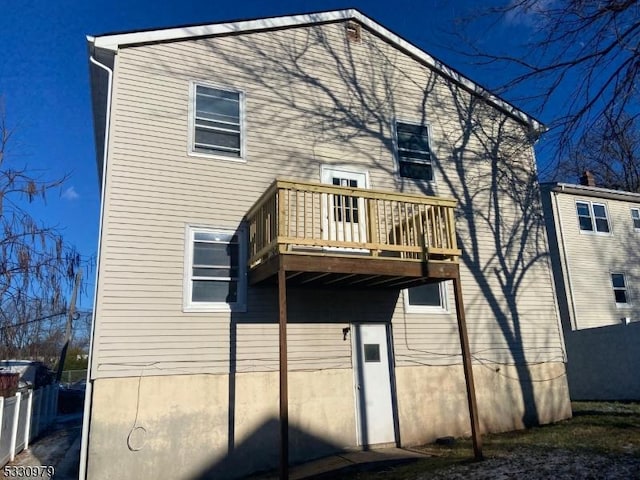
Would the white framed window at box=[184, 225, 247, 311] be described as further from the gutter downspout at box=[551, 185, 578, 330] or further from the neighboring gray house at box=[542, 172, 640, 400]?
the gutter downspout at box=[551, 185, 578, 330]

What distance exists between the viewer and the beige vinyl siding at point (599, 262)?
1708cm

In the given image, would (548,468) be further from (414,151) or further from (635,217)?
(635,217)

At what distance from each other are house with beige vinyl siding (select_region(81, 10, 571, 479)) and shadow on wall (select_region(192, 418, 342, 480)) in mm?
33

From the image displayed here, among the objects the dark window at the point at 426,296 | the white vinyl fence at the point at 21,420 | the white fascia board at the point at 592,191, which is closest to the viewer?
the white vinyl fence at the point at 21,420

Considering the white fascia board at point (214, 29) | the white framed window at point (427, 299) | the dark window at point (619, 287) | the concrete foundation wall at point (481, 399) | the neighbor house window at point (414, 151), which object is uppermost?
the white fascia board at point (214, 29)

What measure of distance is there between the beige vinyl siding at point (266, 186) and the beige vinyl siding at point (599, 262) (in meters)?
6.80

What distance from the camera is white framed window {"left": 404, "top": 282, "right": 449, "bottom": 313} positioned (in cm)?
982

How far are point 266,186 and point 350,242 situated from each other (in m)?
2.53

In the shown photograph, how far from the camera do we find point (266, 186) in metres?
9.29

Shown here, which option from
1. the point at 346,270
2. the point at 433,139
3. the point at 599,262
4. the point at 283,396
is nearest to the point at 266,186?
the point at 346,270

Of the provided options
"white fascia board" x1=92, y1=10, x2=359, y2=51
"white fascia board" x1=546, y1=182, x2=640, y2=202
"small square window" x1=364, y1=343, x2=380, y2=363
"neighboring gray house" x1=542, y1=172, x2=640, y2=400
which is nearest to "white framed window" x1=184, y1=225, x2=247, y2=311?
"small square window" x1=364, y1=343, x2=380, y2=363

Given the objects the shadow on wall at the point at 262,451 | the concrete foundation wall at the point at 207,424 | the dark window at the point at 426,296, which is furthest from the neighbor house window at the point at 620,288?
the shadow on wall at the point at 262,451

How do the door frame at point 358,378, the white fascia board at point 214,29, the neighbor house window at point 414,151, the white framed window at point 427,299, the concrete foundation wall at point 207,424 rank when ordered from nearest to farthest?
1. the concrete foundation wall at point 207,424
2. the white fascia board at point 214,29
3. the door frame at point 358,378
4. the white framed window at point 427,299
5. the neighbor house window at point 414,151

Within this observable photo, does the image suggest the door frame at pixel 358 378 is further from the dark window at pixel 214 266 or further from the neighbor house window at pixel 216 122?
the neighbor house window at pixel 216 122
